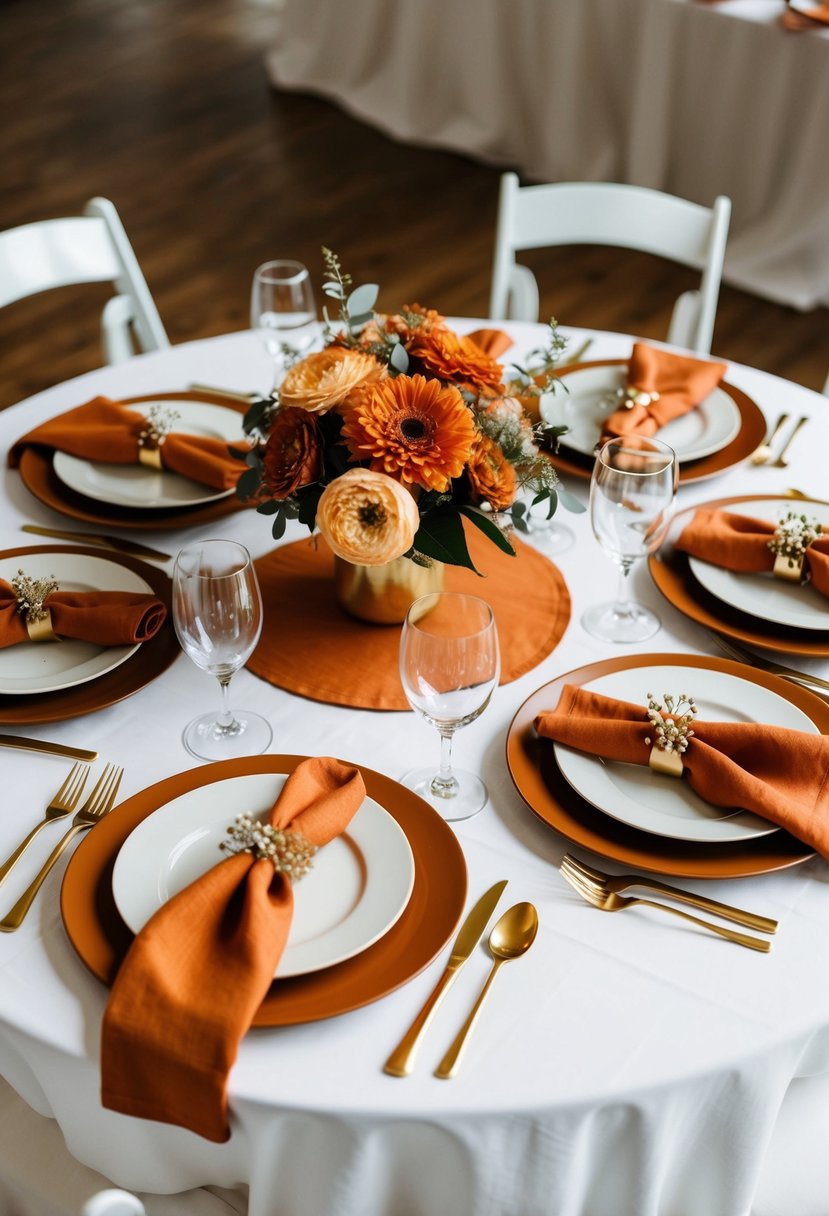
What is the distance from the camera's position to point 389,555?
1.16 metres

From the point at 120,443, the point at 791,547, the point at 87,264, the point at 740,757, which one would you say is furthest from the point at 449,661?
the point at 87,264

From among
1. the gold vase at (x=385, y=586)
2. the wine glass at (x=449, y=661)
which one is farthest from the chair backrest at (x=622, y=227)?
the wine glass at (x=449, y=661)

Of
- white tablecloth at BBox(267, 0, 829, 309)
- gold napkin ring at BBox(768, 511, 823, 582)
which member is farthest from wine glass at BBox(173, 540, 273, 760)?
white tablecloth at BBox(267, 0, 829, 309)

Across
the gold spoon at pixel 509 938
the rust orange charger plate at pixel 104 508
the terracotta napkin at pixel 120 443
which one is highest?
the gold spoon at pixel 509 938

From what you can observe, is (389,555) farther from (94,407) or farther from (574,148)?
(574,148)

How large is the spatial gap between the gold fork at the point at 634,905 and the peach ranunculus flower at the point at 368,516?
34 cm

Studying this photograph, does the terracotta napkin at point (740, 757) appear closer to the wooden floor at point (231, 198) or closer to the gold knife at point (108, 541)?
the gold knife at point (108, 541)

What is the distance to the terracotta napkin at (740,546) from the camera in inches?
54.5

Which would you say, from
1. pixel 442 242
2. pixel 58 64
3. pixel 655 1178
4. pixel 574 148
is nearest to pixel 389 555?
pixel 655 1178

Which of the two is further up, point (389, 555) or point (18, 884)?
point (389, 555)

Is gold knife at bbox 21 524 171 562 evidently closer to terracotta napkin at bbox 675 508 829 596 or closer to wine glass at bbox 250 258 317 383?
wine glass at bbox 250 258 317 383

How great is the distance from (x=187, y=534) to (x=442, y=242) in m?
3.17

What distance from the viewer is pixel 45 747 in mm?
1215

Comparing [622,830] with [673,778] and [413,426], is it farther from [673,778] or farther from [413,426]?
[413,426]
